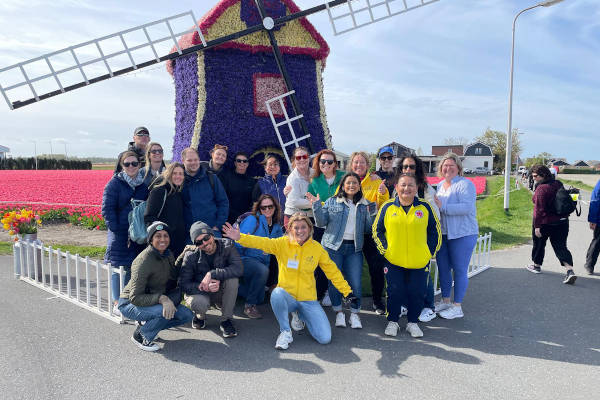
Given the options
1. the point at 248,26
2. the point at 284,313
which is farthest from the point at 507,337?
the point at 248,26

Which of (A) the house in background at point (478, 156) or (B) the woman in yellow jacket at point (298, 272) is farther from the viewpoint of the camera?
(A) the house in background at point (478, 156)

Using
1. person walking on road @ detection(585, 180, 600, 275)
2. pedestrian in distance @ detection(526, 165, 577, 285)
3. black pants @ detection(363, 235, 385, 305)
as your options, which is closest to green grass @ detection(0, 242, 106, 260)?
black pants @ detection(363, 235, 385, 305)

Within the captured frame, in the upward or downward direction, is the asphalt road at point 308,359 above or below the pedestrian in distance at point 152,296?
below

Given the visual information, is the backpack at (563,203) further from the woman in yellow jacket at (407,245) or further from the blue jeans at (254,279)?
the blue jeans at (254,279)

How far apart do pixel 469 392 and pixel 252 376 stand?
67.5 inches

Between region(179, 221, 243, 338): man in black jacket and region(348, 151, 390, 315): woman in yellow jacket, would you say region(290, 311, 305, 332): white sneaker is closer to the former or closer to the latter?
region(179, 221, 243, 338): man in black jacket

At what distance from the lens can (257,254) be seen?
488 centimetres

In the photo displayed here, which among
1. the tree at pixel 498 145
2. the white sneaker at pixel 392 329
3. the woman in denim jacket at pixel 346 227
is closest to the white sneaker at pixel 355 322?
the woman in denim jacket at pixel 346 227

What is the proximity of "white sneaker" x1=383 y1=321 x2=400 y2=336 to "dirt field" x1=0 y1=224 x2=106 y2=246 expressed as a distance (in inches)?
276

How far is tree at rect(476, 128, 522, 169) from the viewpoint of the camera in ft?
212

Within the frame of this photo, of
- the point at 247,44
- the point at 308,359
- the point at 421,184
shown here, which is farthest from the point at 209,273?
the point at 247,44

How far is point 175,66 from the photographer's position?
8219 millimetres

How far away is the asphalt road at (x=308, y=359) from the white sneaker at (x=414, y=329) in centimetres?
8

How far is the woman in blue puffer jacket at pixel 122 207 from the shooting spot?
453 centimetres
